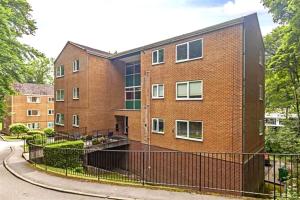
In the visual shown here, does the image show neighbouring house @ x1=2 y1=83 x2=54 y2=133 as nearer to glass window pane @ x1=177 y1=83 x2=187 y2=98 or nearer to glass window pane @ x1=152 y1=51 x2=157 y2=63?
glass window pane @ x1=152 y1=51 x2=157 y2=63

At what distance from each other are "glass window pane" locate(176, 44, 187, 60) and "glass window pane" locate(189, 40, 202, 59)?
43 centimetres

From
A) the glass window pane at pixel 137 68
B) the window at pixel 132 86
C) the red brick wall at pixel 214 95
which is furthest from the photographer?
the glass window pane at pixel 137 68

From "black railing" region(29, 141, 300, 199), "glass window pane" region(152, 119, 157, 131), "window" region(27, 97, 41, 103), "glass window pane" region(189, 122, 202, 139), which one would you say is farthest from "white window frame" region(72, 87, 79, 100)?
"window" region(27, 97, 41, 103)

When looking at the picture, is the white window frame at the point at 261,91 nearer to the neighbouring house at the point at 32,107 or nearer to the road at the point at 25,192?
the road at the point at 25,192

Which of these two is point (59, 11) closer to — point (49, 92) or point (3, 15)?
point (3, 15)

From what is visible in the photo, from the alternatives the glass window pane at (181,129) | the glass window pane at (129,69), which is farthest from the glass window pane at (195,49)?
the glass window pane at (129,69)

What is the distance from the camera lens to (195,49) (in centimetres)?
1538

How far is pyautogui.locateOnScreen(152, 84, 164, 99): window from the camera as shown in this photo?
58.1 feet

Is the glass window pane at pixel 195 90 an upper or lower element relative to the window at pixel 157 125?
→ upper

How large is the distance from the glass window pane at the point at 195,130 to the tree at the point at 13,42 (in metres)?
11.5

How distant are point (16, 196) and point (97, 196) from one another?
330cm

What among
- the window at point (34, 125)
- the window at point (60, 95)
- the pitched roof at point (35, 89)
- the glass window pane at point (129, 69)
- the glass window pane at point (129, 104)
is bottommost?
the window at point (34, 125)

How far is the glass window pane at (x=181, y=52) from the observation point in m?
16.0

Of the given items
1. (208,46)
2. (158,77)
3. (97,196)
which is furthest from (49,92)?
(97,196)
